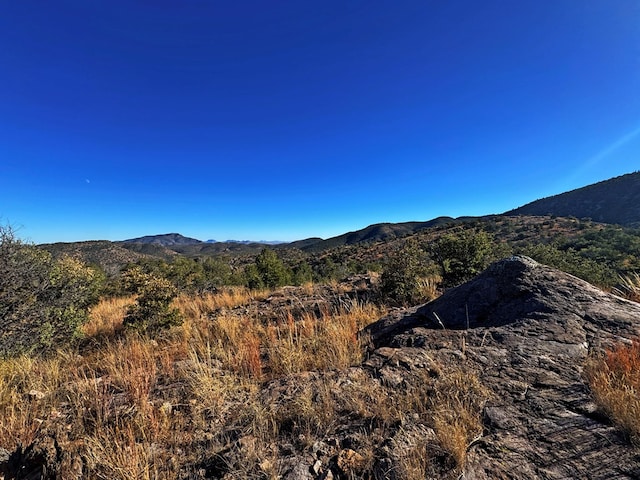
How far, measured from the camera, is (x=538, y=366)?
8.60 feet

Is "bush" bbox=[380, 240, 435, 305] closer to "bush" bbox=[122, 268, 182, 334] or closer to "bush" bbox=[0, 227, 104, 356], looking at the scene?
"bush" bbox=[122, 268, 182, 334]

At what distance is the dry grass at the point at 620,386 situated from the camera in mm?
1705

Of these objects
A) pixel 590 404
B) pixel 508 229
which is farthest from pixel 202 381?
pixel 508 229

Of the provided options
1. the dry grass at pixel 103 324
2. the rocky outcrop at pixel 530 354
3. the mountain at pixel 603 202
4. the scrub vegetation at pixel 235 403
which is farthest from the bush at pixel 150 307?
the mountain at pixel 603 202

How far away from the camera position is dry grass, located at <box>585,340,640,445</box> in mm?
1705

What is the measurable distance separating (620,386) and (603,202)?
89.0 m

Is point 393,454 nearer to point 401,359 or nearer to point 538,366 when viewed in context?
point 401,359

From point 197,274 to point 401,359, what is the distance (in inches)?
698

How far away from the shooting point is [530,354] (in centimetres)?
283

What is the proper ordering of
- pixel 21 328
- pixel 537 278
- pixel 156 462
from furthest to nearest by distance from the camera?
pixel 21 328 → pixel 537 278 → pixel 156 462

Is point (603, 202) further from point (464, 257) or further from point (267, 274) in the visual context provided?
point (267, 274)

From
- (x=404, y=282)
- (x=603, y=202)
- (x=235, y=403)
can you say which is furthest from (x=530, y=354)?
(x=603, y=202)

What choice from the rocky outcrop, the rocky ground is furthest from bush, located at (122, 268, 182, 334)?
the rocky outcrop

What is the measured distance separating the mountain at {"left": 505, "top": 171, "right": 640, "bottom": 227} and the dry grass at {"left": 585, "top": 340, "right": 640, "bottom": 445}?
235 feet
